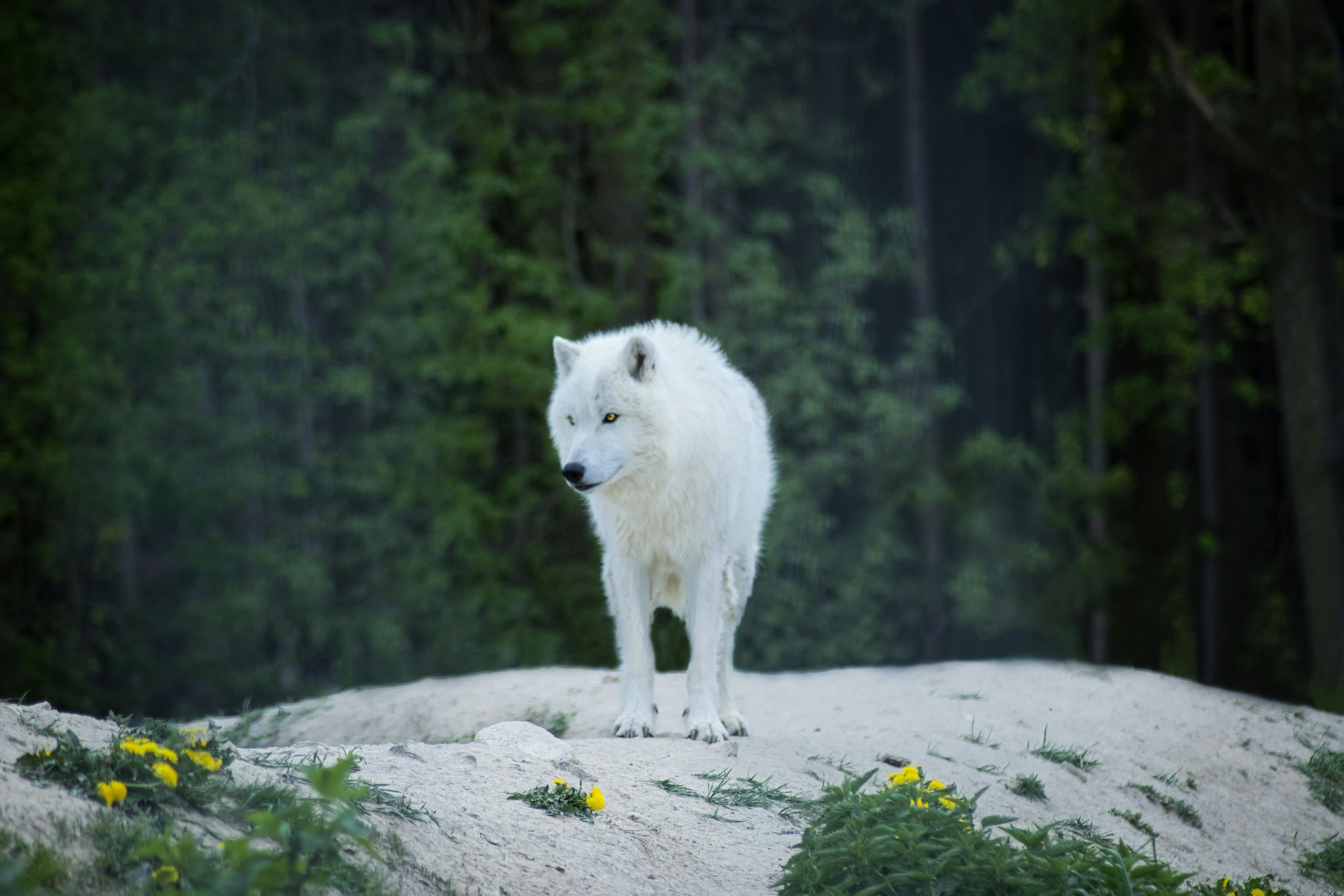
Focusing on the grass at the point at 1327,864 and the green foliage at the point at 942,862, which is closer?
the green foliage at the point at 942,862

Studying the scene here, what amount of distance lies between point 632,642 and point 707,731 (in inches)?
20.8

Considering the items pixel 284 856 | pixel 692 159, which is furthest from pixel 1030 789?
pixel 692 159

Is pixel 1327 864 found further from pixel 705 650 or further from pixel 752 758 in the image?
pixel 705 650

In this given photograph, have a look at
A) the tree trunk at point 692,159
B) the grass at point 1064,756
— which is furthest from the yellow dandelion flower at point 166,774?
the tree trunk at point 692,159

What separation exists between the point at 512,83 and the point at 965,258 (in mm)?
5332

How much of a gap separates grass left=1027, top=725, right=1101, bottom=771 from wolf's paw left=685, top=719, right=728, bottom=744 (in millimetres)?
1422

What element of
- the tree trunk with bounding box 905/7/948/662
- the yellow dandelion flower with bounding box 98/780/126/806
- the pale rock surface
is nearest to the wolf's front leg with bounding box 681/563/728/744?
the pale rock surface

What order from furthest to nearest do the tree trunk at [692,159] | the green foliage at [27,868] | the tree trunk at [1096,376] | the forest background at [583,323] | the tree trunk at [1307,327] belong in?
the tree trunk at [692,159] → the tree trunk at [1096,376] → the forest background at [583,323] → the tree trunk at [1307,327] → the green foliage at [27,868]

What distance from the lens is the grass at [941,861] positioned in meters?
2.58

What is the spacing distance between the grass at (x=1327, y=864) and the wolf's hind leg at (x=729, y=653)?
7.34 ft

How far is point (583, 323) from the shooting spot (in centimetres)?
1053

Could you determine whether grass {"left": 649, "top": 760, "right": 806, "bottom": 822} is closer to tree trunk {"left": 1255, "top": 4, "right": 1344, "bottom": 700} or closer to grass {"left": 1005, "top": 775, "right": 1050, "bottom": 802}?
grass {"left": 1005, "top": 775, "right": 1050, "bottom": 802}

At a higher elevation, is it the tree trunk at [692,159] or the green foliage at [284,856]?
the tree trunk at [692,159]

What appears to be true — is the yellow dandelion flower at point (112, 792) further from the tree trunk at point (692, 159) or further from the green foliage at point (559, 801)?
the tree trunk at point (692, 159)
